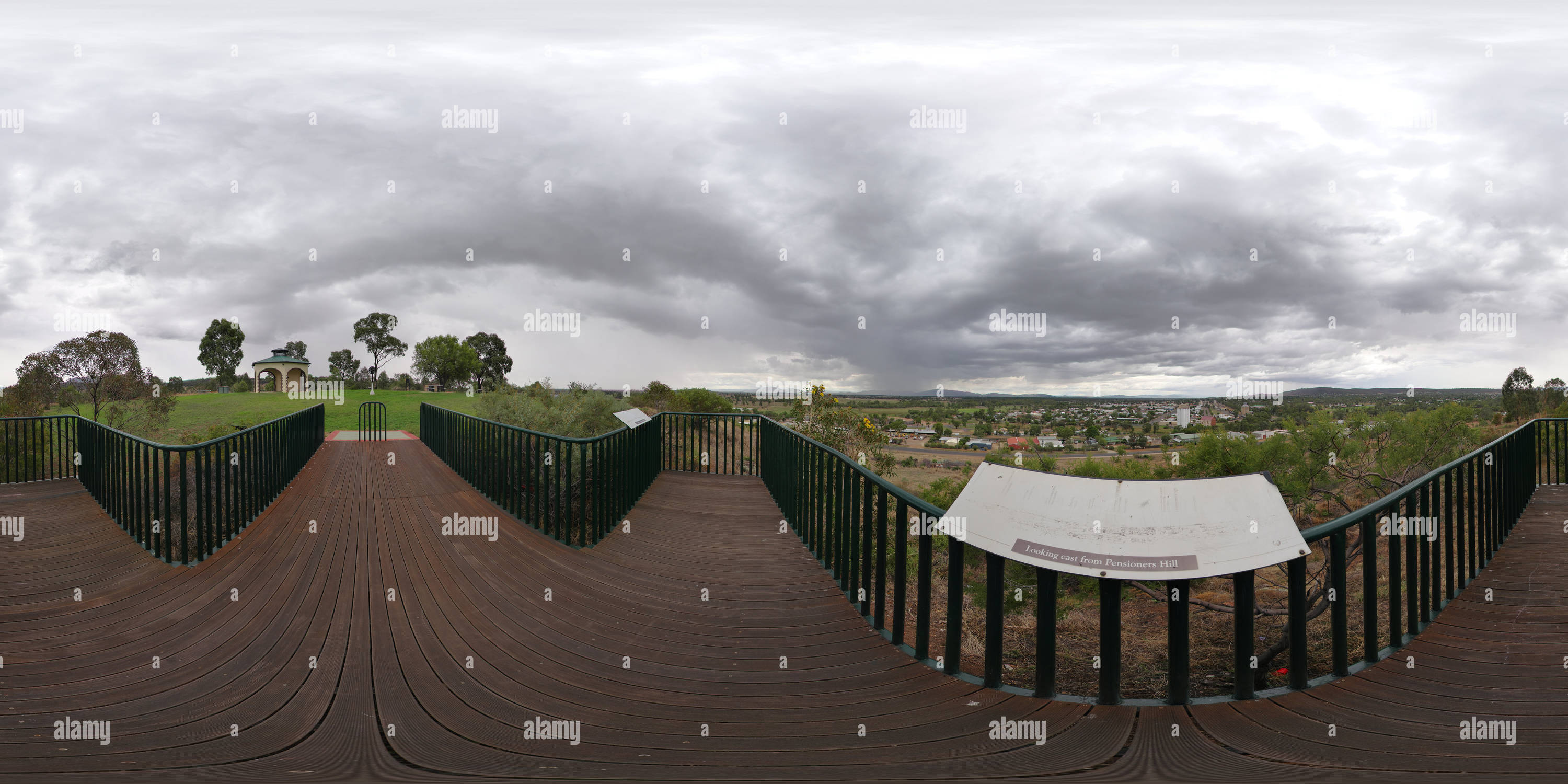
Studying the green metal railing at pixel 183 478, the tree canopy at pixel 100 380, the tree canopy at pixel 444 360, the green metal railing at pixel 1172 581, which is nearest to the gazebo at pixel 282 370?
the tree canopy at pixel 444 360

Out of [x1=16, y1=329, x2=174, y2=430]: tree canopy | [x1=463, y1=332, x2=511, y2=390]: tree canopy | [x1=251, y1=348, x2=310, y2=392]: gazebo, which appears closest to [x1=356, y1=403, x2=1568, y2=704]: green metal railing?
[x1=16, y1=329, x2=174, y2=430]: tree canopy

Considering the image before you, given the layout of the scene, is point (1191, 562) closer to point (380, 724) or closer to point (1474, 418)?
point (380, 724)

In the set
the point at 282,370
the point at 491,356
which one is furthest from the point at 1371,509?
the point at 491,356

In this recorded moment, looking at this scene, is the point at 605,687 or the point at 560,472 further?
the point at 560,472

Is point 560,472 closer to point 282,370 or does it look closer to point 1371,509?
point 1371,509

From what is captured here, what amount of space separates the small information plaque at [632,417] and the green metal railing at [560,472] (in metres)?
0.08

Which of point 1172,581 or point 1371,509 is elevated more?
point 1371,509

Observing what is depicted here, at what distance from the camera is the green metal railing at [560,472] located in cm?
584

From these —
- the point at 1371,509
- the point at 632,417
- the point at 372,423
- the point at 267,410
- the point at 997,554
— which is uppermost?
the point at 632,417

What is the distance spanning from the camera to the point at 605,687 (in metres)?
3.08

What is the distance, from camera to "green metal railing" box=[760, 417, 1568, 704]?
262 centimetres

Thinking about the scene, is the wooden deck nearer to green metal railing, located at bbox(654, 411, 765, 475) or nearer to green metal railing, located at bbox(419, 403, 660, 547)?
green metal railing, located at bbox(419, 403, 660, 547)

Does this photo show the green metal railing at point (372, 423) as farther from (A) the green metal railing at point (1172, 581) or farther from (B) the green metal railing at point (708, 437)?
(A) the green metal railing at point (1172, 581)

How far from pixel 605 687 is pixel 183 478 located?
4220 mm
